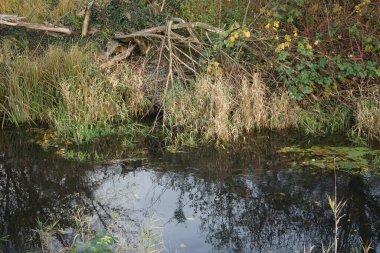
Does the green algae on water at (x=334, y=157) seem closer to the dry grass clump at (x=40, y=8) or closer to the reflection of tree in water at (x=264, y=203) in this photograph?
the reflection of tree in water at (x=264, y=203)

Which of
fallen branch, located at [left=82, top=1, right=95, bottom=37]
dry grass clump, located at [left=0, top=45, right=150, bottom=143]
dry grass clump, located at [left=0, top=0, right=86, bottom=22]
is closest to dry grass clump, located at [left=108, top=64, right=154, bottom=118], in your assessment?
dry grass clump, located at [left=0, top=45, right=150, bottom=143]

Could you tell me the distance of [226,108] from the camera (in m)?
7.64

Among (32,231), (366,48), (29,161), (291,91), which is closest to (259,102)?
(291,91)

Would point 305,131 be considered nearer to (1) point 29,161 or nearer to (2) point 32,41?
(1) point 29,161

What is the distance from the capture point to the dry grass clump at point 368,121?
764 centimetres

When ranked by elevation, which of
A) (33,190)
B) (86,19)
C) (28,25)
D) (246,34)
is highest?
(86,19)

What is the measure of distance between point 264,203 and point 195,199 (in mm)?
740

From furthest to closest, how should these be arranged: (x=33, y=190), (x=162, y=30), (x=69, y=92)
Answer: (x=162, y=30) → (x=69, y=92) → (x=33, y=190)

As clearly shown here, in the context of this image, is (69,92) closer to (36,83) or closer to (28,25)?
(36,83)

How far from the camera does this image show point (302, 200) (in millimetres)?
5816

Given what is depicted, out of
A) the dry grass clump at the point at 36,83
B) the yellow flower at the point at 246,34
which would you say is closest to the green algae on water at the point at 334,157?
the yellow flower at the point at 246,34

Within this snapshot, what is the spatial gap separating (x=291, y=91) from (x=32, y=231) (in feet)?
15.2

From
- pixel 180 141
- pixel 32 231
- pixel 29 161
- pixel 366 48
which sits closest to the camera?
pixel 32 231

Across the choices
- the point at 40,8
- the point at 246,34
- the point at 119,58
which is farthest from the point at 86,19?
the point at 246,34
